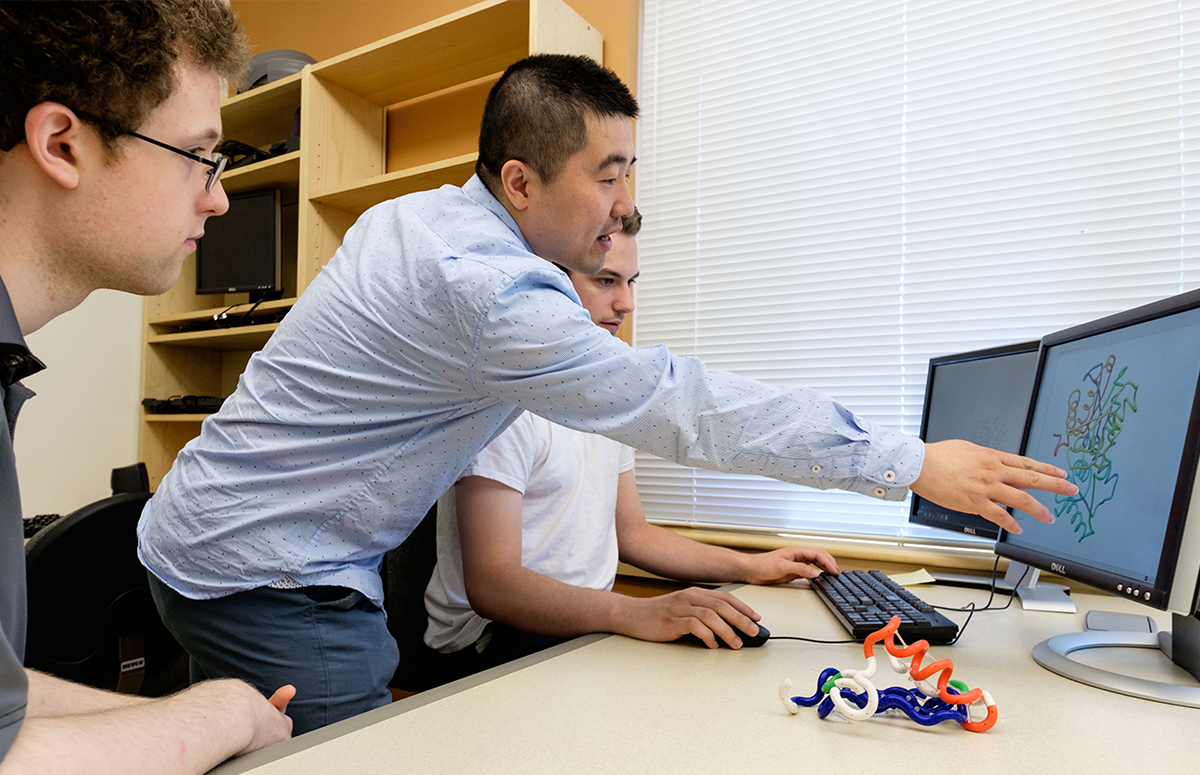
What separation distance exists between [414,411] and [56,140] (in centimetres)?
52

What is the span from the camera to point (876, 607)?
115 cm

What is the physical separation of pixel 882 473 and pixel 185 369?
3300mm

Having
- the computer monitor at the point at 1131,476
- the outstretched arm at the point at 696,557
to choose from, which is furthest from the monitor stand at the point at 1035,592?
the outstretched arm at the point at 696,557

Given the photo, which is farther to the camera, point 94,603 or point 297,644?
point 94,603

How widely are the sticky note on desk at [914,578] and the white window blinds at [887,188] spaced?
0.26 meters

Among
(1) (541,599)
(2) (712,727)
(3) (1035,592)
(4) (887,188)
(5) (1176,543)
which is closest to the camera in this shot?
(2) (712,727)

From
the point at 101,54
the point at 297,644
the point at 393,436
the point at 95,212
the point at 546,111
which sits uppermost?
the point at 546,111

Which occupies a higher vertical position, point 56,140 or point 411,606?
point 56,140

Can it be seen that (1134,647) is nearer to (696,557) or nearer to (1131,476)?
(1131,476)

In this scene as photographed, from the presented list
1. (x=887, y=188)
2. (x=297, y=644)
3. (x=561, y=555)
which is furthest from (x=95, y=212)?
(x=887, y=188)

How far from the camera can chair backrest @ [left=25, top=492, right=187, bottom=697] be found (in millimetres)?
1472

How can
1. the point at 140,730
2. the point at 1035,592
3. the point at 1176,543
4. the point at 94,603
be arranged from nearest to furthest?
the point at 140,730, the point at 1176,543, the point at 1035,592, the point at 94,603

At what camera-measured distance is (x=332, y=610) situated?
3.46 feet

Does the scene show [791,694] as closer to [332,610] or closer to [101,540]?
[332,610]
